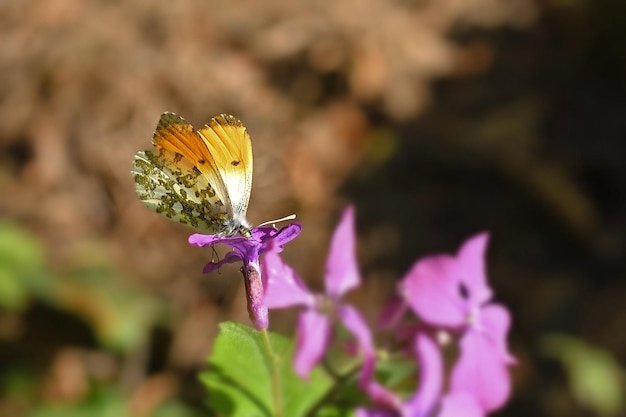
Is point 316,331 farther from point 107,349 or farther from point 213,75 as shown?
point 213,75

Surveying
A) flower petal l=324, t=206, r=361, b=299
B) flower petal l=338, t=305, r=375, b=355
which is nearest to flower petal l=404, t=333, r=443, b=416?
flower petal l=338, t=305, r=375, b=355

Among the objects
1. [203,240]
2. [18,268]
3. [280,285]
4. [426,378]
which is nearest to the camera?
[203,240]

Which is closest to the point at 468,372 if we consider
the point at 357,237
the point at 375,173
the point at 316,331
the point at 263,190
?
the point at 316,331

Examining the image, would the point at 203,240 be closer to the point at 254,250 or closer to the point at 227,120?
the point at 254,250

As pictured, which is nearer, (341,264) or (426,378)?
(426,378)

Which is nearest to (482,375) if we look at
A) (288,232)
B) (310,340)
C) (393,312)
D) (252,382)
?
(393,312)

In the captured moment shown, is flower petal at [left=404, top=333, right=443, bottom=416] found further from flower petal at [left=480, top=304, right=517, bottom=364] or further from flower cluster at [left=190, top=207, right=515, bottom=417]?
flower petal at [left=480, top=304, right=517, bottom=364]
